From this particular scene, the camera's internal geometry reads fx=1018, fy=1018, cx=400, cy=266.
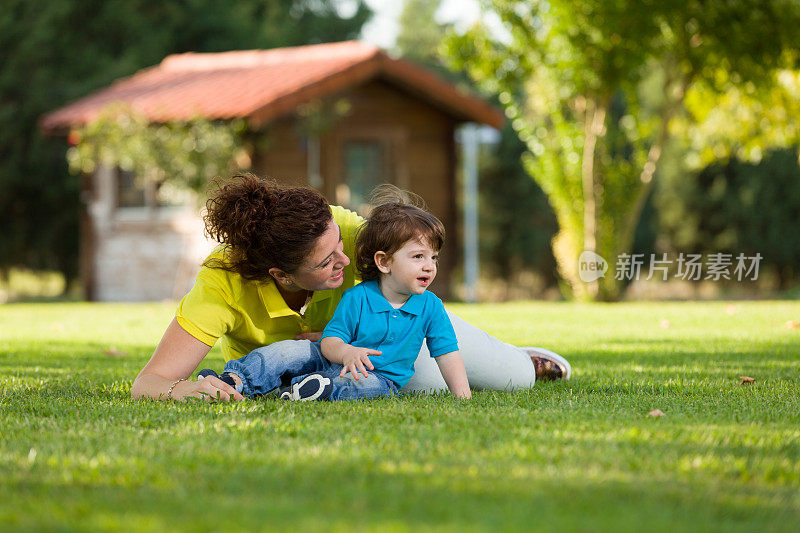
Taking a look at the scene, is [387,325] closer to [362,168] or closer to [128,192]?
[362,168]

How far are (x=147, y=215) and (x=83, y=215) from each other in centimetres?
193

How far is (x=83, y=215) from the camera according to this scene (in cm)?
1966

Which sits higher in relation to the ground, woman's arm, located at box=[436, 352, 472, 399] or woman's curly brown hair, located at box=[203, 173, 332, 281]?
woman's curly brown hair, located at box=[203, 173, 332, 281]

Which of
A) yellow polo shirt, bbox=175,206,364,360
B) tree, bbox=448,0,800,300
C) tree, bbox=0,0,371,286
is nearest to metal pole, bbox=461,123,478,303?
tree, bbox=448,0,800,300

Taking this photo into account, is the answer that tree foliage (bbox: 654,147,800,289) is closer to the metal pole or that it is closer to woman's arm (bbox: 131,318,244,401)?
the metal pole

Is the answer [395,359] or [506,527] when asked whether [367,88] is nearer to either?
[395,359]

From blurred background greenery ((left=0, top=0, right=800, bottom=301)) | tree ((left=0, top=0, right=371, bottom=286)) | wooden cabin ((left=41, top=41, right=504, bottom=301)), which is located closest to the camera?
blurred background greenery ((left=0, top=0, right=800, bottom=301))

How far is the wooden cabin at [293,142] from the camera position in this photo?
1772 centimetres

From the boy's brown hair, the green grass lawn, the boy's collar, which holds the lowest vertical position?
the green grass lawn

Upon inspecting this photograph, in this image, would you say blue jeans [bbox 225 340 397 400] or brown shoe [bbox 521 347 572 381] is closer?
blue jeans [bbox 225 340 397 400]

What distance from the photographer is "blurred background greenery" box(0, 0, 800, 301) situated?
50.0ft

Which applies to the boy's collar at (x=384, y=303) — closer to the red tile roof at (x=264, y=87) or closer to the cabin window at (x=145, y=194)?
the red tile roof at (x=264, y=87)

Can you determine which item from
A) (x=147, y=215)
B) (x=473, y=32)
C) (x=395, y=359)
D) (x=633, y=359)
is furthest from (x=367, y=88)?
(x=395, y=359)

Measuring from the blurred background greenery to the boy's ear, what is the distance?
11.0 m
